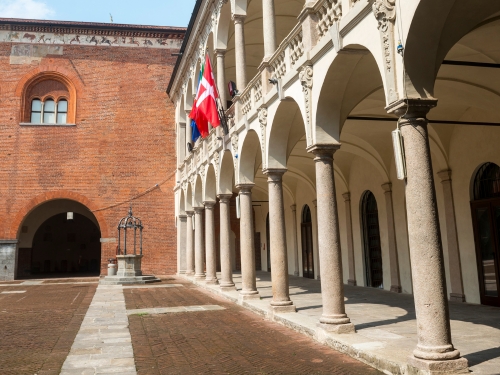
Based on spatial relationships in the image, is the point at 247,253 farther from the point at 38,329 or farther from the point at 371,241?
the point at 371,241

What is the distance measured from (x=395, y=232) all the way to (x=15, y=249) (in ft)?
61.1

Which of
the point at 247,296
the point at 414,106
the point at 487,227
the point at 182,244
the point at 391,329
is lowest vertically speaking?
the point at 391,329

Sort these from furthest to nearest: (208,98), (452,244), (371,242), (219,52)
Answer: (371,242), (219,52), (208,98), (452,244)

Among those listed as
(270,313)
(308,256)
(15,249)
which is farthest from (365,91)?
(15,249)

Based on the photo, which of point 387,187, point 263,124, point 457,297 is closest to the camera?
point 263,124

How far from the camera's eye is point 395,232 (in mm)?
13961

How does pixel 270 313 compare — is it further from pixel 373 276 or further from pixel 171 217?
pixel 171 217

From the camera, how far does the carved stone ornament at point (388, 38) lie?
17.6ft

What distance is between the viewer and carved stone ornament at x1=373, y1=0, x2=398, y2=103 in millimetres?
5359

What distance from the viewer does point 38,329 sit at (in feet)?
29.9

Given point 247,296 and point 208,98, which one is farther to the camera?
point 208,98

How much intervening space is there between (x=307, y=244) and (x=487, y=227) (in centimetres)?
1040

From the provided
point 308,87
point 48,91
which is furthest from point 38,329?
point 48,91

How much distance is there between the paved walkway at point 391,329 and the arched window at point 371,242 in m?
2.37
